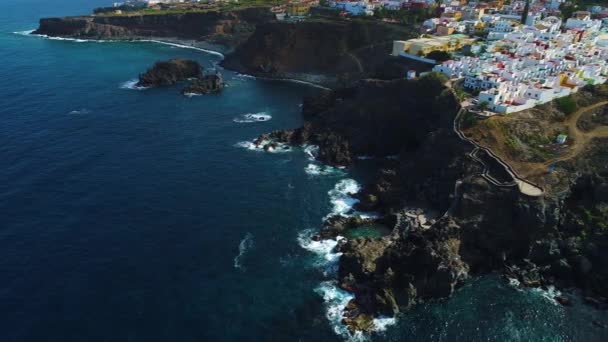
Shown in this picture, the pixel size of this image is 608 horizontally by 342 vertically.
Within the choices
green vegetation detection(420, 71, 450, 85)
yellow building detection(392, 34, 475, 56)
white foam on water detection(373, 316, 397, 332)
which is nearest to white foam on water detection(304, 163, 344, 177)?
green vegetation detection(420, 71, 450, 85)

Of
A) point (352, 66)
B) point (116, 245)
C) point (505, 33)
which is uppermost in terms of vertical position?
point (505, 33)

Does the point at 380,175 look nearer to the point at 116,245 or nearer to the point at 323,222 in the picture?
the point at 323,222

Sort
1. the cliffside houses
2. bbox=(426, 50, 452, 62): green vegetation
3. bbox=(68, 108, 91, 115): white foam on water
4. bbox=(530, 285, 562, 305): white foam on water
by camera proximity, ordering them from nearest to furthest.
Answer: bbox=(530, 285, 562, 305): white foam on water, the cliffside houses, bbox=(426, 50, 452, 62): green vegetation, bbox=(68, 108, 91, 115): white foam on water

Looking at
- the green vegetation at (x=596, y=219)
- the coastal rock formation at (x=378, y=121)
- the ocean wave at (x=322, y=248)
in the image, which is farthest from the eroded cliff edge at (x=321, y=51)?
the ocean wave at (x=322, y=248)

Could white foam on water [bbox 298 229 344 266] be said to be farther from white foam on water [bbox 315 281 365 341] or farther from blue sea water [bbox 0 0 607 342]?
white foam on water [bbox 315 281 365 341]

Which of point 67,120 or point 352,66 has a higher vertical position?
point 352,66

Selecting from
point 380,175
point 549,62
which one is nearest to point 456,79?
point 549,62

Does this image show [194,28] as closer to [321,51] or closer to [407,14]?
[321,51]
